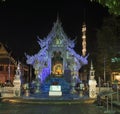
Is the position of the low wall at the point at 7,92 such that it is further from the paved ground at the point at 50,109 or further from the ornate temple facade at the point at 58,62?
the paved ground at the point at 50,109

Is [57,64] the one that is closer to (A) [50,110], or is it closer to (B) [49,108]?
(B) [49,108]

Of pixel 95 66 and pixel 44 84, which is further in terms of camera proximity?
pixel 95 66

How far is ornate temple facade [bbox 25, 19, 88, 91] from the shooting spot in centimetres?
5397

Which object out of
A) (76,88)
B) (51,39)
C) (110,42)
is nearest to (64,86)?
(76,88)

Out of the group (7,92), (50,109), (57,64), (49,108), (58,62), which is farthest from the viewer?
(58,62)

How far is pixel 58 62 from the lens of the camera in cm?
5484

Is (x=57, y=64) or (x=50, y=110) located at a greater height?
(x=57, y=64)

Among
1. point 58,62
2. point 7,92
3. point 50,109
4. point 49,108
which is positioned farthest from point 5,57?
point 50,109

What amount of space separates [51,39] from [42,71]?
451 cm

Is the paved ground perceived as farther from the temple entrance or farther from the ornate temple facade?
the temple entrance

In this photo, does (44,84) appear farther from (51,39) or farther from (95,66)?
(95,66)

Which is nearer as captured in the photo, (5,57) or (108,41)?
(108,41)

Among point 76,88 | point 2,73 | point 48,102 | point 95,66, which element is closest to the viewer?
point 48,102

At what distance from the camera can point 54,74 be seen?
54312 mm
